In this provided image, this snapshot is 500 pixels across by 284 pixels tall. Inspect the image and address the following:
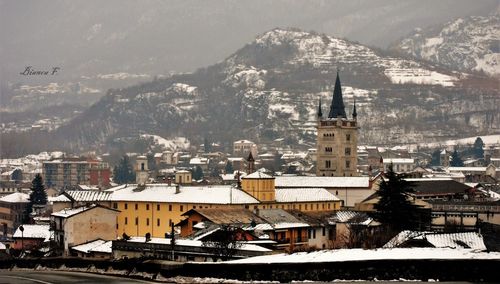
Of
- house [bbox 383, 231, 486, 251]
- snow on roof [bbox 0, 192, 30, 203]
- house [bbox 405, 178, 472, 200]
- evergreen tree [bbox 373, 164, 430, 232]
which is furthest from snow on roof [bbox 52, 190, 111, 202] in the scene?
house [bbox 383, 231, 486, 251]

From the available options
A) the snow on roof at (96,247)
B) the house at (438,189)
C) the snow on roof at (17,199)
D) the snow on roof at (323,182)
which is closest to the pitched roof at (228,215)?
the snow on roof at (96,247)

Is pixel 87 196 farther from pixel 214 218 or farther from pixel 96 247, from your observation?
pixel 96 247

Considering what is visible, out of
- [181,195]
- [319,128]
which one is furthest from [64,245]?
[319,128]

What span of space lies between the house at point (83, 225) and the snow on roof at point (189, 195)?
10.5 metres

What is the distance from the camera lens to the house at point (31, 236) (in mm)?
102619

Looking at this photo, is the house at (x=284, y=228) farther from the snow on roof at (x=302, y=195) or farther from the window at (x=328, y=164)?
the window at (x=328, y=164)

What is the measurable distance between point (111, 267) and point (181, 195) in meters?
59.7

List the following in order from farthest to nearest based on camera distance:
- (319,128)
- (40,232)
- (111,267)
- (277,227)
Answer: (319,128)
(40,232)
(277,227)
(111,267)

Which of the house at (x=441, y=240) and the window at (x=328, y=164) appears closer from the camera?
the house at (x=441, y=240)

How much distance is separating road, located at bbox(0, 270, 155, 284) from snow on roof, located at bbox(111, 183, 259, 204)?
5333cm

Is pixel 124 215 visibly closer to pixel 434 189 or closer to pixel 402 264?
pixel 434 189

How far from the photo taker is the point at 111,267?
52.1m

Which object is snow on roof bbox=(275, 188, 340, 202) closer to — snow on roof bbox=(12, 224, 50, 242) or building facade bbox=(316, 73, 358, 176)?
snow on roof bbox=(12, 224, 50, 242)

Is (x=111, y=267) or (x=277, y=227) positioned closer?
(x=111, y=267)
